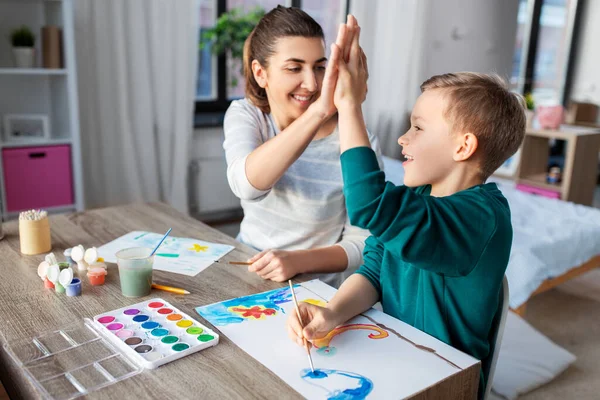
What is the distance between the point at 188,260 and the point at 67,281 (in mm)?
280

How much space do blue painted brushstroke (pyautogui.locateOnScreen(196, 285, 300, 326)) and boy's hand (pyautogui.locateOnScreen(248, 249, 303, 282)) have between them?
0.16 feet

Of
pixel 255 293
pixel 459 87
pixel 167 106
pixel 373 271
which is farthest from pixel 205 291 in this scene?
pixel 167 106

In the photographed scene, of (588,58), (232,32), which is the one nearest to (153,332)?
(232,32)

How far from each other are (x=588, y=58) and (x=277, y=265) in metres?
5.16

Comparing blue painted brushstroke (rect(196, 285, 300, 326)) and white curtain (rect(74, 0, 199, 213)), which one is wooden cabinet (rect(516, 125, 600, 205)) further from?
blue painted brushstroke (rect(196, 285, 300, 326))

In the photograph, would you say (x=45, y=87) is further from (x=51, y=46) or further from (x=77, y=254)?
(x=77, y=254)

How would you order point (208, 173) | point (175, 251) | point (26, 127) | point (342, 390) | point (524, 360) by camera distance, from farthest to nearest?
point (208, 173) → point (26, 127) → point (524, 360) → point (175, 251) → point (342, 390)

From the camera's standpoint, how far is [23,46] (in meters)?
2.60

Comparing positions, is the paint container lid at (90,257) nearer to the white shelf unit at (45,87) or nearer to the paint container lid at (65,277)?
the paint container lid at (65,277)

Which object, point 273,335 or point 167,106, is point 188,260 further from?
point 167,106

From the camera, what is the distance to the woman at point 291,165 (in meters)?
1.25

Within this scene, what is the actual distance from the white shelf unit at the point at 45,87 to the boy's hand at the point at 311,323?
2163 millimetres

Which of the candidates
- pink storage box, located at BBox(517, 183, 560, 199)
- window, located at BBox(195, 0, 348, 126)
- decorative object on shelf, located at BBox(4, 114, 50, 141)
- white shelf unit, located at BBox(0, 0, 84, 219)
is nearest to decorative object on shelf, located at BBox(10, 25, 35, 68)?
white shelf unit, located at BBox(0, 0, 84, 219)

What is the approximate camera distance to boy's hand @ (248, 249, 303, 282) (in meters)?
1.14
